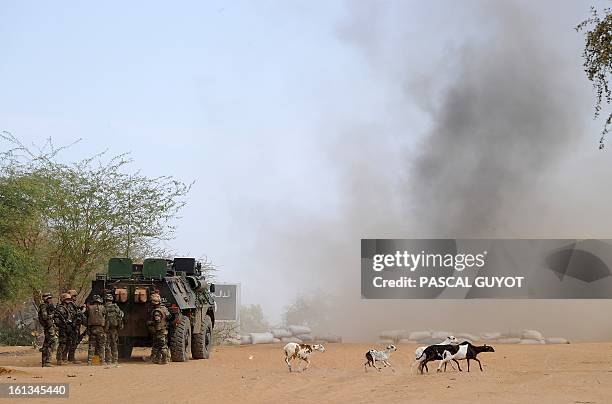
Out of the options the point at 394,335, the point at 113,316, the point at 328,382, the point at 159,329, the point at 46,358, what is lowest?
the point at 328,382

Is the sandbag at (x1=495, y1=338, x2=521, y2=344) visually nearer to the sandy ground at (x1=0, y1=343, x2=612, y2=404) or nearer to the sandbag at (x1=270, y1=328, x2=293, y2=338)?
the sandbag at (x1=270, y1=328, x2=293, y2=338)

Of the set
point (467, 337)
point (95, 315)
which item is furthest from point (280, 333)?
point (95, 315)

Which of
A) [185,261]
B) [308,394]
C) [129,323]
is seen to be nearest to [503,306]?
[185,261]

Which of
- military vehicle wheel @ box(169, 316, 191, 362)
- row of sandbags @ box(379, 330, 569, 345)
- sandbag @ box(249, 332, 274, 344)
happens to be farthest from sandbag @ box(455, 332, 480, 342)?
military vehicle wheel @ box(169, 316, 191, 362)

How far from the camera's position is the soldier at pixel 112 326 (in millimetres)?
18797

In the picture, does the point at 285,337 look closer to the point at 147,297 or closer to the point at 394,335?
the point at 394,335

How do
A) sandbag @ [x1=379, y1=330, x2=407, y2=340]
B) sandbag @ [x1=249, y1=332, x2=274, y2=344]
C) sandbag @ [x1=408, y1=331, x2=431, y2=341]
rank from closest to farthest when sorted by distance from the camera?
sandbag @ [x1=408, y1=331, x2=431, y2=341] → sandbag @ [x1=379, y1=330, x2=407, y2=340] → sandbag @ [x1=249, y1=332, x2=274, y2=344]

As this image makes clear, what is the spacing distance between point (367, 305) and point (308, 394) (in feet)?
84.3

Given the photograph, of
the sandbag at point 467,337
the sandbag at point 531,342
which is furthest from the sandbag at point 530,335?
the sandbag at point 467,337

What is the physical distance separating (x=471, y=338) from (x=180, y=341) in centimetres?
1471

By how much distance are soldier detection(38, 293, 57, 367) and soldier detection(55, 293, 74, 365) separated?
0.57 ft

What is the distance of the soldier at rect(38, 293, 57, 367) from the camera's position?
18516mm

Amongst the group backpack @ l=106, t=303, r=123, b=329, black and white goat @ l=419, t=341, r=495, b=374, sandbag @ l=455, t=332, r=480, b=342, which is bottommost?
black and white goat @ l=419, t=341, r=495, b=374

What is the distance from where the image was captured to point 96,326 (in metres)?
18.6
